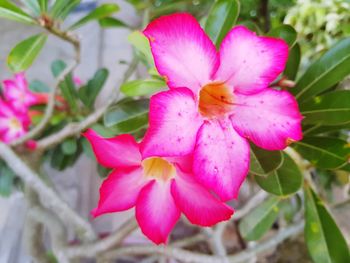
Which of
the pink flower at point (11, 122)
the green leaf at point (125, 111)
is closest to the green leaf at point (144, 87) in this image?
the green leaf at point (125, 111)

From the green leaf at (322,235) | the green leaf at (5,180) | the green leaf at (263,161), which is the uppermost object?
the green leaf at (263,161)

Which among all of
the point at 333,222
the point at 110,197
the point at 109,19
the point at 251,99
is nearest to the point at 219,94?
the point at 251,99

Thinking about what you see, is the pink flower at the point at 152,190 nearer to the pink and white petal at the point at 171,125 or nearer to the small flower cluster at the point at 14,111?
the pink and white petal at the point at 171,125

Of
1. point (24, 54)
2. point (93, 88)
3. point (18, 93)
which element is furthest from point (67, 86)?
point (24, 54)

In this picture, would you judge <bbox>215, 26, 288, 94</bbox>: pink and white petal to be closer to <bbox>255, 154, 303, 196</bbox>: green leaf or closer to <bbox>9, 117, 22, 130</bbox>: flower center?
<bbox>255, 154, 303, 196</bbox>: green leaf

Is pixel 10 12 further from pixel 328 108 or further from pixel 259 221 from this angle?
pixel 259 221

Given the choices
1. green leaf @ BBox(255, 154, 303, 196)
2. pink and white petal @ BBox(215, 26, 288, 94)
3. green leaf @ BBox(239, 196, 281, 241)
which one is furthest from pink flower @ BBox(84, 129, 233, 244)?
green leaf @ BBox(239, 196, 281, 241)

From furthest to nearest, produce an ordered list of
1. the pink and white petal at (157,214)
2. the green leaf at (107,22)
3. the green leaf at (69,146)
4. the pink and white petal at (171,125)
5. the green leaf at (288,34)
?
the green leaf at (69,146) < the green leaf at (107,22) < the green leaf at (288,34) < the pink and white petal at (157,214) < the pink and white petal at (171,125)
